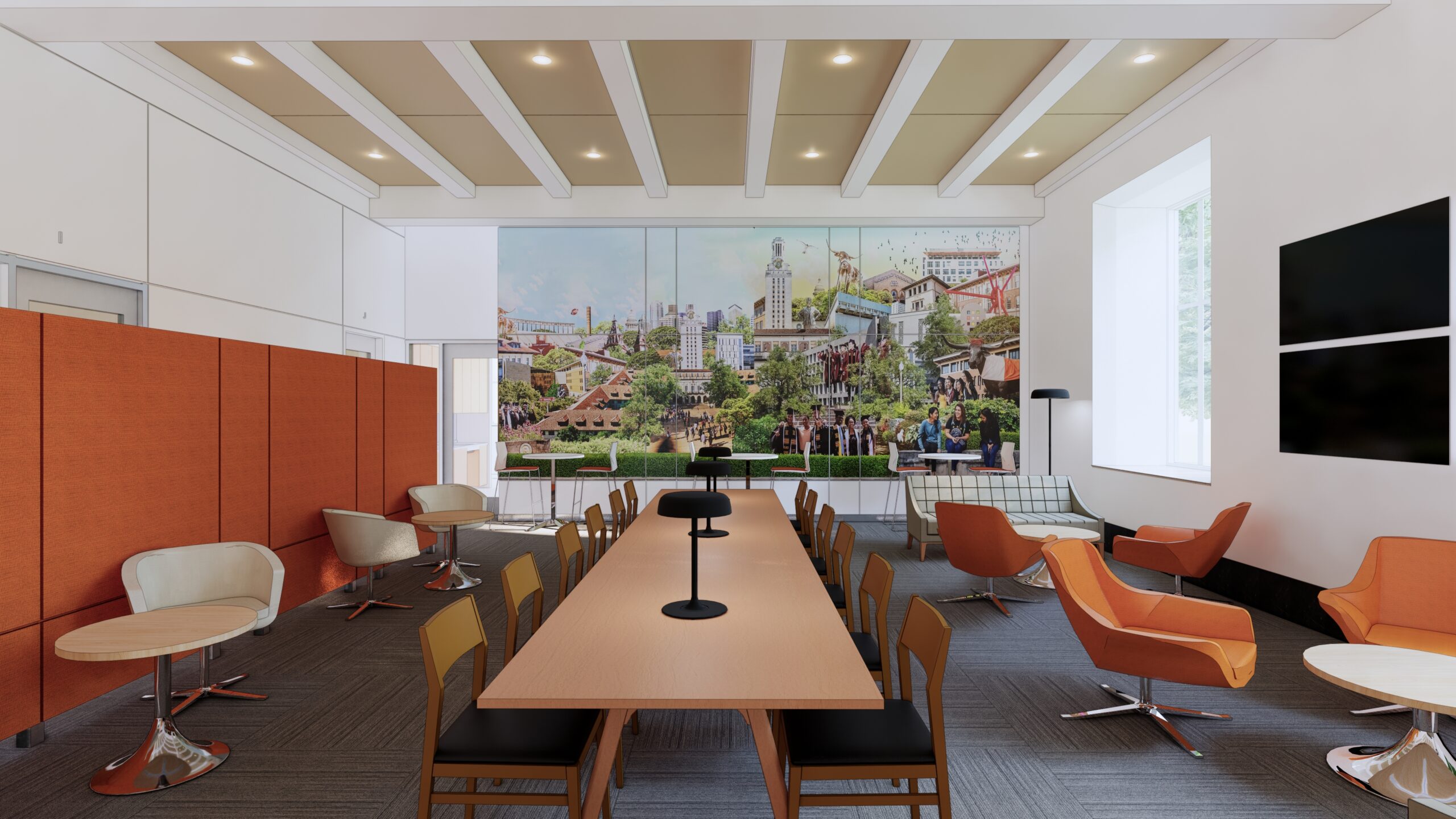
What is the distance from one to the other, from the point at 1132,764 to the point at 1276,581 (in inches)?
121

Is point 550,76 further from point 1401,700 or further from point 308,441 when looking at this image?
point 1401,700

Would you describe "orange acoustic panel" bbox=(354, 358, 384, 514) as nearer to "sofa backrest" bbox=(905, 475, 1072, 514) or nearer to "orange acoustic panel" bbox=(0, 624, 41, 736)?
"orange acoustic panel" bbox=(0, 624, 41, 736)

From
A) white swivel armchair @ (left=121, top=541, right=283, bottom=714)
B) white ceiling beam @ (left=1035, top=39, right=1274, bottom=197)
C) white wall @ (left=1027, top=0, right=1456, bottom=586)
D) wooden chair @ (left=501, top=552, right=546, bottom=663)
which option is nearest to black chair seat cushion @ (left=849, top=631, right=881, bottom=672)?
wooden chair @ (left=501, top=552, right=546, bottom=663)

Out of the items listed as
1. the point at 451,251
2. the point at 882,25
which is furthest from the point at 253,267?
the point at 882,25

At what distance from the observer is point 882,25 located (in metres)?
4.41

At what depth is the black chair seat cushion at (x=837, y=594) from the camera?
378 cm

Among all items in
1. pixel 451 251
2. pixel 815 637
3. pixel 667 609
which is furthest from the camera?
pixel 451 251

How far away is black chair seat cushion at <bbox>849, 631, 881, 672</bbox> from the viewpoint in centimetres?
296

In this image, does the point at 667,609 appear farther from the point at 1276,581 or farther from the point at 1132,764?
the point at 1276,581

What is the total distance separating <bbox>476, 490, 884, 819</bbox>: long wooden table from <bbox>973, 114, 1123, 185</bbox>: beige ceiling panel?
19.5 ft

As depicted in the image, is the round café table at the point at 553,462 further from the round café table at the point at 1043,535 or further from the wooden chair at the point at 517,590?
the wooden chair at the point at 517,590

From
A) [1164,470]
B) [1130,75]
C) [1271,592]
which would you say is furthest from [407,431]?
[1164,470]

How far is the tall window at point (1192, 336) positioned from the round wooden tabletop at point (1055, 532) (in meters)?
Result: 2.48

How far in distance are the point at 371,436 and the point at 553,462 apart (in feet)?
9.93
